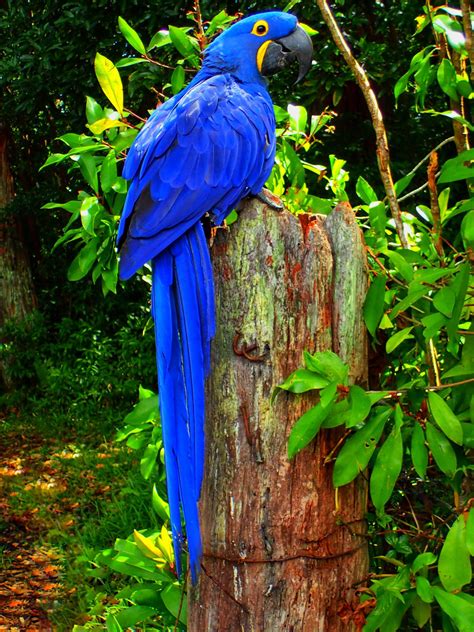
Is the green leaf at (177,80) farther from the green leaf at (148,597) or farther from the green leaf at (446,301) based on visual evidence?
the green leaf at (148,597)

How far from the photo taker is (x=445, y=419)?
155cm

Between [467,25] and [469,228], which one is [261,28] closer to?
[467,25]

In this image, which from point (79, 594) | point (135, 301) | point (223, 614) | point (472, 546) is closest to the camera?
point (472, 546)

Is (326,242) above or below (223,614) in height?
above

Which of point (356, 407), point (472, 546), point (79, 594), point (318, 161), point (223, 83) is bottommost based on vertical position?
point (79, 594)

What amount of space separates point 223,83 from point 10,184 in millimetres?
5982

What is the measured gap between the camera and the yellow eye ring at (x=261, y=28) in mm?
2264

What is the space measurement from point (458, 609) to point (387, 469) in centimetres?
32

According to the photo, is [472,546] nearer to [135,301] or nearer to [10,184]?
[135,301]

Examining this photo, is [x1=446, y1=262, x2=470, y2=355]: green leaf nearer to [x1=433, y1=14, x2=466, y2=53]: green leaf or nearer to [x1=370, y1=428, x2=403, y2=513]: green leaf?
[x1=370, y1=428, x2=403, y2=513]: green leaf

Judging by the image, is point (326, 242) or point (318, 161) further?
point (318, 161)

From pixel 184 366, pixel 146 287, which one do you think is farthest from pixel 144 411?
pixel 146 287

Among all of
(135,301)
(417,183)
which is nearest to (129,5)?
(417,183)

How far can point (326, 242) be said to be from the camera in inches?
72.3
